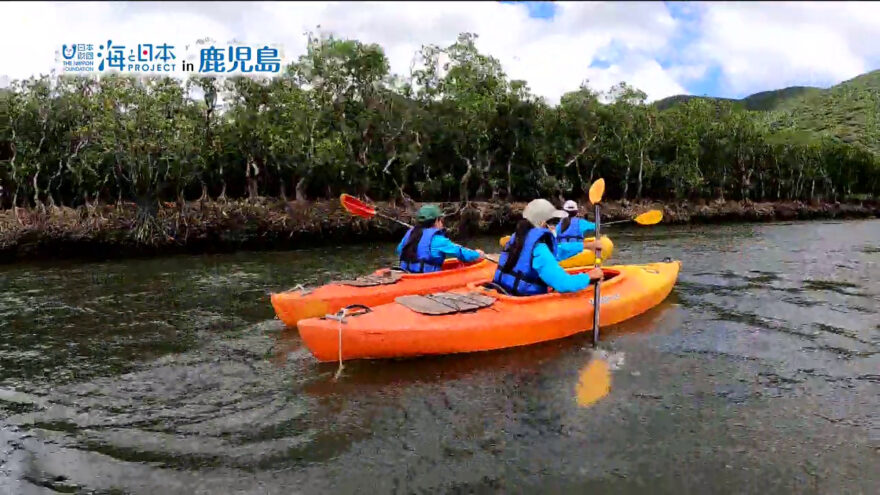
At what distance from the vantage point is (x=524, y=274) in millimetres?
6707

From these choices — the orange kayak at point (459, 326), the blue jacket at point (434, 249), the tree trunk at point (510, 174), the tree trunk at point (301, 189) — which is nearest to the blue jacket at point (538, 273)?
the orange kayak at point (459, 326)

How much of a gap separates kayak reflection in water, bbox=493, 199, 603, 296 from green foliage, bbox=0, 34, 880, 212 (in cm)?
1107

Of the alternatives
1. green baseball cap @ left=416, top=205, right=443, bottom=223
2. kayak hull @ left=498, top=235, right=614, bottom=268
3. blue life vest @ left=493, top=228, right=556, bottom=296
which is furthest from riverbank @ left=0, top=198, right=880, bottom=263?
blue life vest @ left=493, top=228, right=556, bottom=296

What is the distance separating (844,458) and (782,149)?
996 inches

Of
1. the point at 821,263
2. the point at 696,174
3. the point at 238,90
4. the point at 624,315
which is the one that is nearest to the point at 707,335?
the point at 624,315

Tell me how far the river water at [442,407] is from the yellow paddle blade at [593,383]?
7cm

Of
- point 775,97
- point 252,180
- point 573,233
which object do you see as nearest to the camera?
point 573,233

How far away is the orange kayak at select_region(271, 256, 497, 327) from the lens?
7164mm

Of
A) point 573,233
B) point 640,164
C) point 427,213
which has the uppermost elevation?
point 640,164

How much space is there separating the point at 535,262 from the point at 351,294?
7.32ft

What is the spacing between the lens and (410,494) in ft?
12.9

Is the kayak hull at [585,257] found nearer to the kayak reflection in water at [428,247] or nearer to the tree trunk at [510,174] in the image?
the kayak reflection in water at [428,247]

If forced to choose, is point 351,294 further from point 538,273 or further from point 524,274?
point 538,273

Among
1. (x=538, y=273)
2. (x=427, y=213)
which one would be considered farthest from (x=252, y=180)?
(x=538, y=273)
